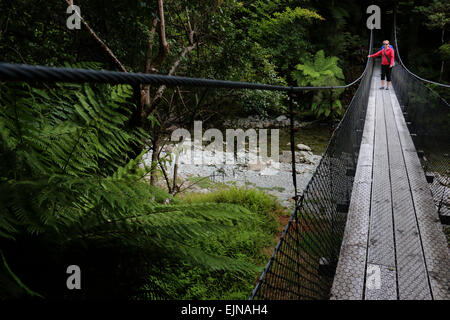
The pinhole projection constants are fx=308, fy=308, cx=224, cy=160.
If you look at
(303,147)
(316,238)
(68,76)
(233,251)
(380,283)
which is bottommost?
(233,251)

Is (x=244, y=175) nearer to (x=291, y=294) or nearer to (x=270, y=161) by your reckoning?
(x=270, y=161)

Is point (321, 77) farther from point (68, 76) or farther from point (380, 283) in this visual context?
point (68, 76)

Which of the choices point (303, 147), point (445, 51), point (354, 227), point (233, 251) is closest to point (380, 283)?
point (354, 227)

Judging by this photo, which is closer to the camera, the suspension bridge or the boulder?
the suspension bridge

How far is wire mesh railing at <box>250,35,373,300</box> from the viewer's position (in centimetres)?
99

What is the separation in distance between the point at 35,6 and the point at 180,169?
544cm

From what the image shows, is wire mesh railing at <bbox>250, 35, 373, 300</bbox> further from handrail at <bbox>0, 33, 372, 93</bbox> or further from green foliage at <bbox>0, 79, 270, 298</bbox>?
handrail at <bbox>0, 33, 372, 93</bbox>

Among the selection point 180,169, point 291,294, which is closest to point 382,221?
point 291,294

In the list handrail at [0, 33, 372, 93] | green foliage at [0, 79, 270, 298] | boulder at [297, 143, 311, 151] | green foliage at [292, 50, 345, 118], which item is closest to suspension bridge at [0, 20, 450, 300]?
handrail at [0, 33, 372, 93]

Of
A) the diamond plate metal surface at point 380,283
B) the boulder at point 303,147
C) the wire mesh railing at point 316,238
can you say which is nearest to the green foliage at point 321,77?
the boulder at point 303,147

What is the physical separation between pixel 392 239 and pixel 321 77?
883 centimetres

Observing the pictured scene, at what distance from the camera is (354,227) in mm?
1691

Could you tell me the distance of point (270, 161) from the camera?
322 inches
